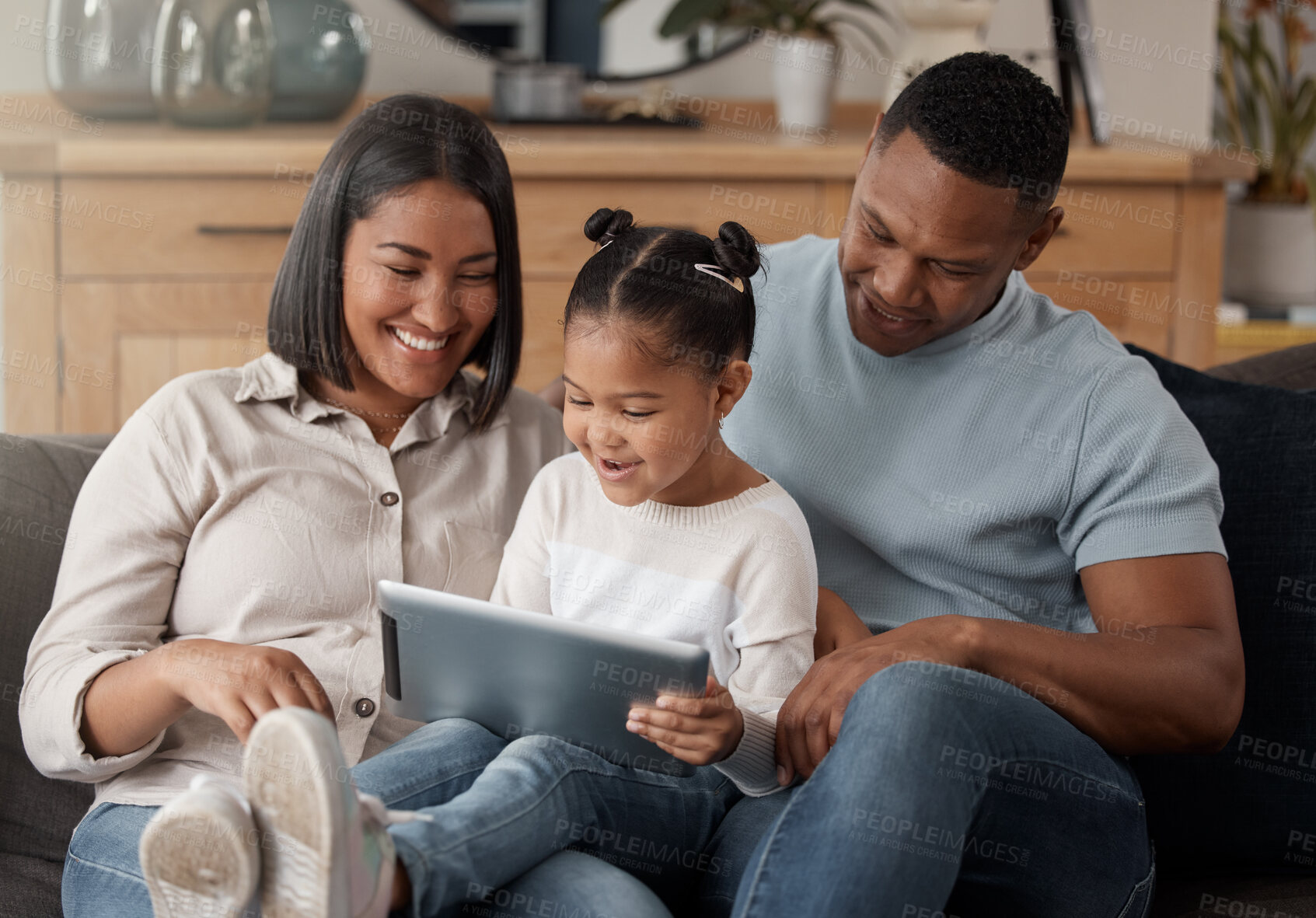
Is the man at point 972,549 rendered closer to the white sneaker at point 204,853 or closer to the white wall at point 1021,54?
the white sneaker at point 204,853

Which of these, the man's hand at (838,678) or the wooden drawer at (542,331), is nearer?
the man's hand at (838,678)

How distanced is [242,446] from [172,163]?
1.26 m

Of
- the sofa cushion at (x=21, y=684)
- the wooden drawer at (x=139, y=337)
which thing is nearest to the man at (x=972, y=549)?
the sofa cushion at (x=21, y=684)

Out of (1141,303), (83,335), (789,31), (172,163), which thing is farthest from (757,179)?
(83,335)

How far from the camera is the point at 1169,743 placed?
1.21 meters

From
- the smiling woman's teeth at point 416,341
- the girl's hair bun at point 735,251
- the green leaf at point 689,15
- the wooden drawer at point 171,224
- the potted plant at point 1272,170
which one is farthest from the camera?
the potted plant at point 1272,170

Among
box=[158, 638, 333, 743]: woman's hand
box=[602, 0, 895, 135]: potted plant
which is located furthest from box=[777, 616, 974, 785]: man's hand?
box=[602, 0, 895, 135]: potted plant

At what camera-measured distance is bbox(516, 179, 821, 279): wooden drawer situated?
242 centimetres

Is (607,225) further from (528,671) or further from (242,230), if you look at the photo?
(242,230)

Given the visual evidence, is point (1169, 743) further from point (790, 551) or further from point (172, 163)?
point (172, 163)

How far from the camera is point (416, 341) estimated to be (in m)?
1.34

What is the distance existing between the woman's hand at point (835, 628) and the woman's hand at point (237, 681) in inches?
20.2

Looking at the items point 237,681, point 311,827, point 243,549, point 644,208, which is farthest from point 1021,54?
point 311,827

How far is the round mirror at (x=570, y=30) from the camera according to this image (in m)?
2.89
